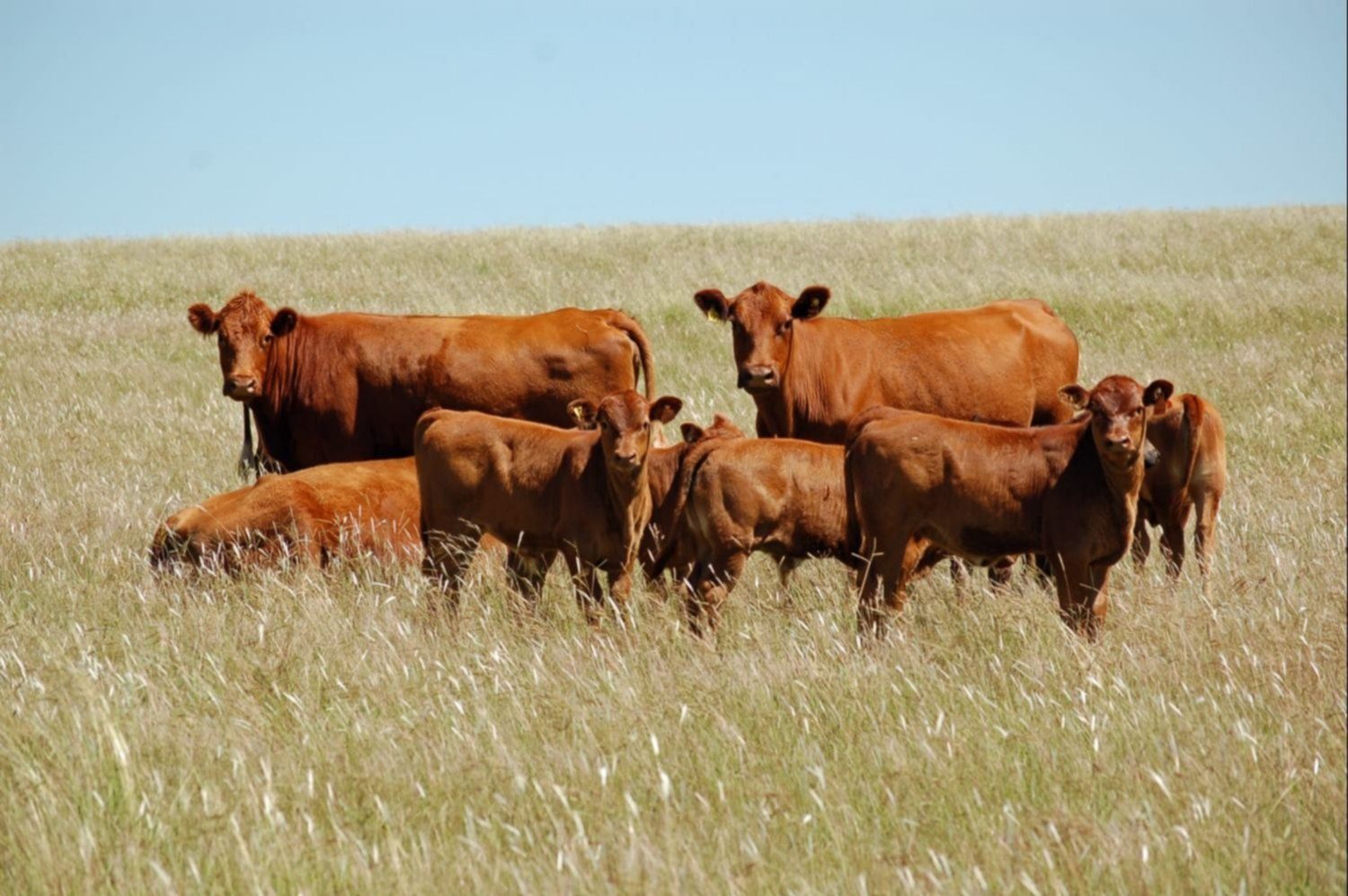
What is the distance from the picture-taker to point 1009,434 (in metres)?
7.85

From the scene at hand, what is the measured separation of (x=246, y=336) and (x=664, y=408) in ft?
13.3

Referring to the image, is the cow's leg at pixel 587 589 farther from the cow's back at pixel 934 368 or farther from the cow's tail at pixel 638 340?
the cow's tail at pixel 638 340

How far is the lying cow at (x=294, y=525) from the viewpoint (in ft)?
29.3

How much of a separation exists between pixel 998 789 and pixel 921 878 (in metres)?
0.78

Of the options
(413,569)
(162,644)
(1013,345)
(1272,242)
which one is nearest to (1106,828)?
(162,644)

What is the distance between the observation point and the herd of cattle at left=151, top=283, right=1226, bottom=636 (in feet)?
25.3

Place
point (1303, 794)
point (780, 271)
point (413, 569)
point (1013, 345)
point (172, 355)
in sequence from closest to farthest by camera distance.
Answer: point (1303, 794) → point (413, 569) → point (1013, 345) → point (172, 355) → point (780, 271)

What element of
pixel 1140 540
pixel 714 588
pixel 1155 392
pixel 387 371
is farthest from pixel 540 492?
pixel 1140 540

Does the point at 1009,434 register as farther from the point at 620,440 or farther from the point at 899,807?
the point at 899,807

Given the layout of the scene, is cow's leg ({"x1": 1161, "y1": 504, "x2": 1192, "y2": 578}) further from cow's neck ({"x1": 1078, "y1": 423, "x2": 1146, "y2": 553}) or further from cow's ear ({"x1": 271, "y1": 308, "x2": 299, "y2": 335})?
cow's ear ({"x1": 271, "y1": 308, "x2": 299, "y2": 335})

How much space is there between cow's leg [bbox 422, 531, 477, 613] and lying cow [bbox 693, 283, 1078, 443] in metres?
2.33

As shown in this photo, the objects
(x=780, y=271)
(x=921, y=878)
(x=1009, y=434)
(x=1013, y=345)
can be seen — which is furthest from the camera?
(x=780, y=271)

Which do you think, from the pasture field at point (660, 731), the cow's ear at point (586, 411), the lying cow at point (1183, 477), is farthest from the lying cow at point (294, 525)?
the lying cow at point (1183, 477)

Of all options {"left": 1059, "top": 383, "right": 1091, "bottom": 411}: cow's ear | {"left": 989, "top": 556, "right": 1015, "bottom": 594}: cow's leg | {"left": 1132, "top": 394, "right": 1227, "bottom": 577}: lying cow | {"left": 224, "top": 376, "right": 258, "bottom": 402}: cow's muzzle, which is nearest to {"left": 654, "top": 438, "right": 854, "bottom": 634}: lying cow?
{"left": 989, "top": 556, "right": 1015, "bottom": 594}: cow's leg
